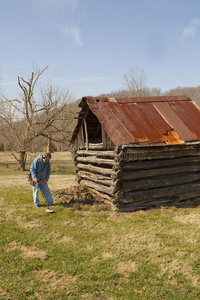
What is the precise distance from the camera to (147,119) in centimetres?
931

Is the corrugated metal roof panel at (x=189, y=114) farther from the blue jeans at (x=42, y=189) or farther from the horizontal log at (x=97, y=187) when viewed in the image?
the blue jeans at (x=42, y=189)

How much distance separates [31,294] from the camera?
4.21m

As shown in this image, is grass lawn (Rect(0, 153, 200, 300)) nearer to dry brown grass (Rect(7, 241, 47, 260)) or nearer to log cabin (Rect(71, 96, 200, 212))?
dry brown grass (Rect(7, 241, 47, 260))

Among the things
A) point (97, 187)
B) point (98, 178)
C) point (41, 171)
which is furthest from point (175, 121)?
point (41, 171)

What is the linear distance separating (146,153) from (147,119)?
1594 millimetres

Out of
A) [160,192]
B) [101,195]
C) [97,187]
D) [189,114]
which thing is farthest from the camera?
[189,114]

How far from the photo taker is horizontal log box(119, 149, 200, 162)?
799 centimetres

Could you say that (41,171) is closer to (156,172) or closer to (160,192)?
(156,172)

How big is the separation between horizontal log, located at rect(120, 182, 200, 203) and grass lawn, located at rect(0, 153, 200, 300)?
1.63ft

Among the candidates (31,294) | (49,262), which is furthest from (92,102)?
(31,294)

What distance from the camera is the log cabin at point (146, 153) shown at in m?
8.09

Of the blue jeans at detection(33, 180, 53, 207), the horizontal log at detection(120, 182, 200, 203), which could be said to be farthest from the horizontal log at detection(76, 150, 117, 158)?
the blue jeans at detection(33, 180, 53, 207)

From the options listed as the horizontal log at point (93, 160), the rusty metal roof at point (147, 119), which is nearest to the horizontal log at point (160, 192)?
the horizontal log at point (93, 160)

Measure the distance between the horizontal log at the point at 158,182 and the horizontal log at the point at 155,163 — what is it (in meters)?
0.46
